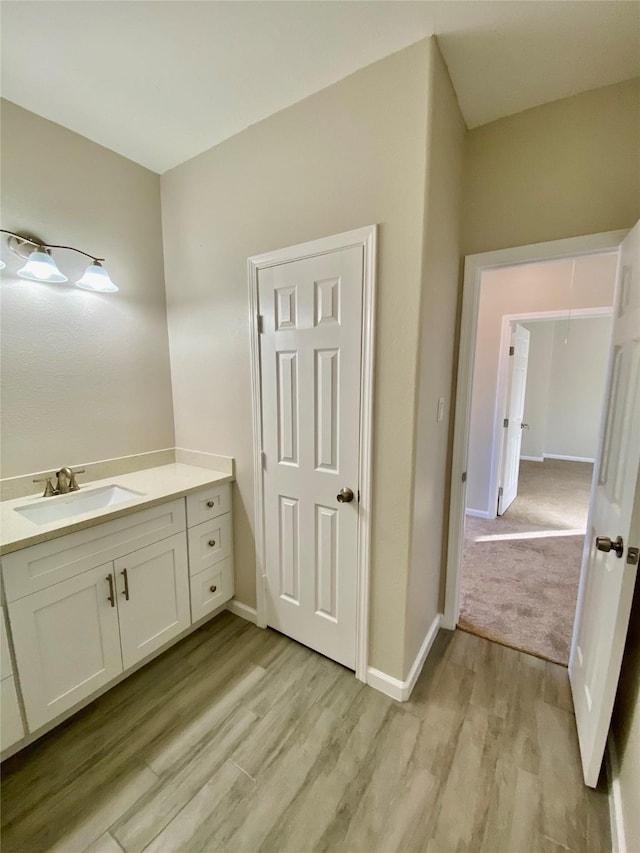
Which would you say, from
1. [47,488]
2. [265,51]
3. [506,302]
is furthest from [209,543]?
[506,302]

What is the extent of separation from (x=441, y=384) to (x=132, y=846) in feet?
6.74

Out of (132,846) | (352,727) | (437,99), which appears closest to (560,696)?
(352,727)

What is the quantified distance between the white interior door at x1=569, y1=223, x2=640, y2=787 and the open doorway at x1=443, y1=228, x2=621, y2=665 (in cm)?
38

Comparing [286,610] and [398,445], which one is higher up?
[398,445]

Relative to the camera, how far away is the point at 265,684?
167 centimetres

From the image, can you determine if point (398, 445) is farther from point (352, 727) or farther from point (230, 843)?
point (230, 843)

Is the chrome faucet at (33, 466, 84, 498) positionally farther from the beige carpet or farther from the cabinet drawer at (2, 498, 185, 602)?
the beige carpet

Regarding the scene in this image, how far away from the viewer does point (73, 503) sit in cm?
175

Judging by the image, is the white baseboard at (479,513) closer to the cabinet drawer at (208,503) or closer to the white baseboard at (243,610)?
the white baseboard at (243,610)

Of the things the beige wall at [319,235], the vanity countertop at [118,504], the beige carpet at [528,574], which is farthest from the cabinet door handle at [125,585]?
the beige carpet at [528,574]

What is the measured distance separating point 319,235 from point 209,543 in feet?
5.69

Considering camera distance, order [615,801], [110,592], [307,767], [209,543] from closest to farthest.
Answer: [615,801], [307,767], [110,592], [209,543]

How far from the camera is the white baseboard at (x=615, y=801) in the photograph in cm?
106

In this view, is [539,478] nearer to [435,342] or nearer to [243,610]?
[435,342]
